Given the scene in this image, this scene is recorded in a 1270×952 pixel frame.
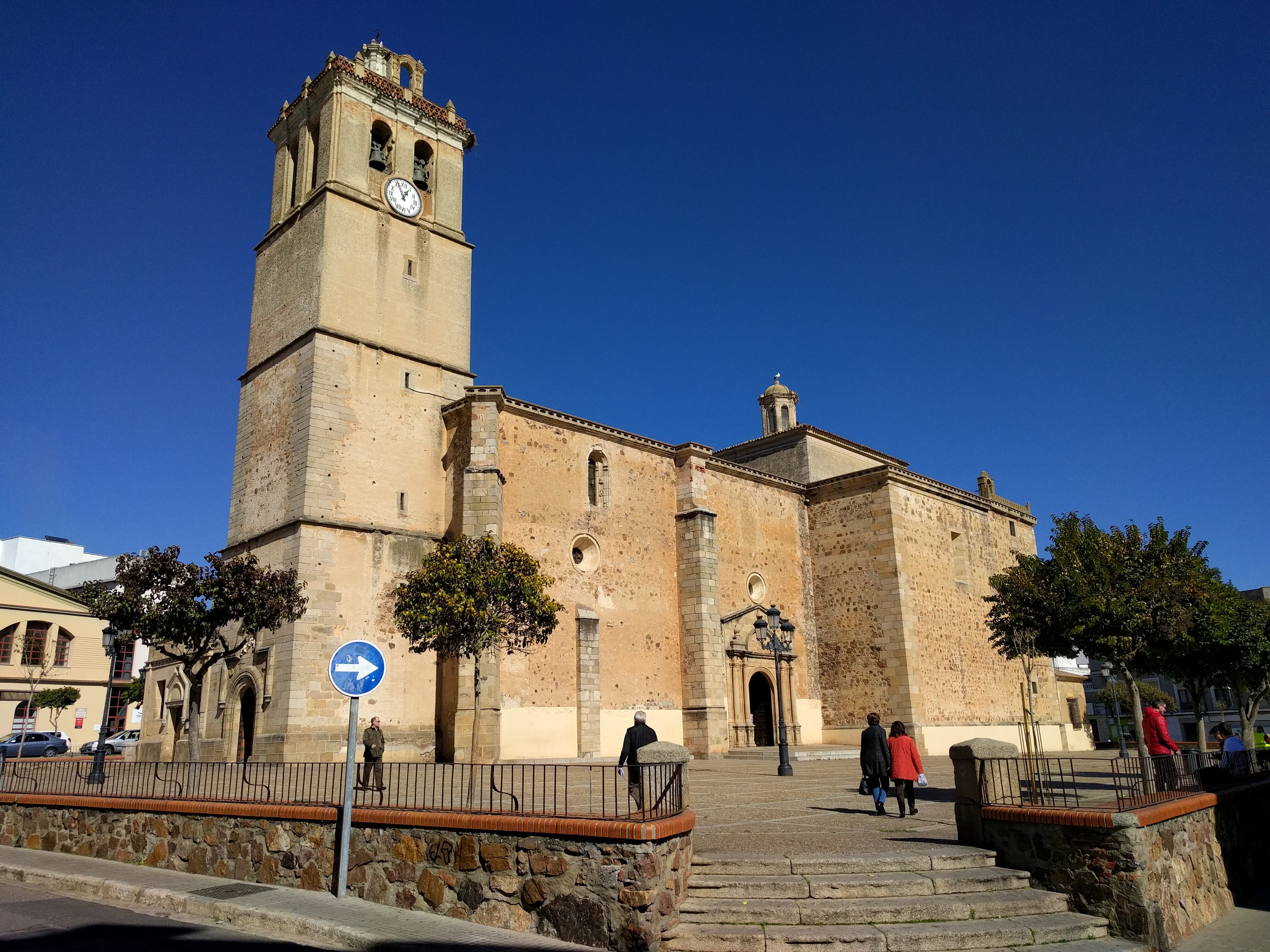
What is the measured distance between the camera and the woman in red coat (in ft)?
38.2

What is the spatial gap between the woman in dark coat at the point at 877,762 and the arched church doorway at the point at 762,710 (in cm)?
1543

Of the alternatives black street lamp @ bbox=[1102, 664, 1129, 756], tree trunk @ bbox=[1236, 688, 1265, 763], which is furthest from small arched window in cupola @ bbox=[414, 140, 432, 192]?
black street lamp @ bbox=[1102, 664, 1129, 756]

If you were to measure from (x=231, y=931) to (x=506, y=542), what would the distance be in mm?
14177

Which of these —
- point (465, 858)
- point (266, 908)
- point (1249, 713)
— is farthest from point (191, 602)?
point (1249, 713)

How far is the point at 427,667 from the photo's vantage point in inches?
850

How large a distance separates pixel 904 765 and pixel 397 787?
259 inches

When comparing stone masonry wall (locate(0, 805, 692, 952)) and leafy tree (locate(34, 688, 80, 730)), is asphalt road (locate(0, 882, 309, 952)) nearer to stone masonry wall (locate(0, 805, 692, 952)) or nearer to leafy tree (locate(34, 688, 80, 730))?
stone masonry wall (locate(0, 805, 692, 952))

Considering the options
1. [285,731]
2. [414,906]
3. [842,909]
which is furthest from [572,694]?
[842,909]

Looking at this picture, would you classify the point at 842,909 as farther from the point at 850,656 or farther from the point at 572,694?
the point at 850,656

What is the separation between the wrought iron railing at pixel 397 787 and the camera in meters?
7.90

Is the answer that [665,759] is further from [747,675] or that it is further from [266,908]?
[747,675]

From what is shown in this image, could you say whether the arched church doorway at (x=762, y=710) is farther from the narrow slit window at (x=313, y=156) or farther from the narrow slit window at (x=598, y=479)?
the narrow slit window at (x=313, y=156)

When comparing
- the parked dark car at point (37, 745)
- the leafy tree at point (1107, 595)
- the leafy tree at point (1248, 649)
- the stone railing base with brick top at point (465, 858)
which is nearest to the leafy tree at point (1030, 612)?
the leafy tree at point (1107, 595)

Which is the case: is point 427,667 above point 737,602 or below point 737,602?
below
